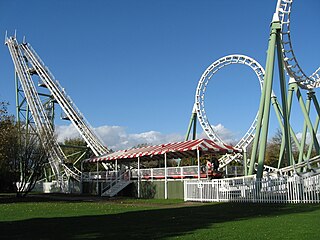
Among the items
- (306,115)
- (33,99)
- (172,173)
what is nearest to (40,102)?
(33,99)

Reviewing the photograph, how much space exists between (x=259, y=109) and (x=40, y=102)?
25060 mm

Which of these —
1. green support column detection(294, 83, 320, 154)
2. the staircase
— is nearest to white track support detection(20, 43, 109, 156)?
the staircase

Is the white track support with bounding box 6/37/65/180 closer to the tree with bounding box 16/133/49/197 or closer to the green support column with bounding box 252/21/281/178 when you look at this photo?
the tree with bounding box 16/133/49/197

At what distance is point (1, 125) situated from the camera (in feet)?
81.4

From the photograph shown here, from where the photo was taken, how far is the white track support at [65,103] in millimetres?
38312

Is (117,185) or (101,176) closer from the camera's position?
(117,185)

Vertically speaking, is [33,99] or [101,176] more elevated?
[33,99]

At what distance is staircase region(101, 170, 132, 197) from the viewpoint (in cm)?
2739

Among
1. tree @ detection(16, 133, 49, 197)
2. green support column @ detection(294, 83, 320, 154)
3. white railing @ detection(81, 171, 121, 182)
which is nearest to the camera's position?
tree @ detection(16, 133, 49, 197)

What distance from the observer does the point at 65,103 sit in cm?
3991

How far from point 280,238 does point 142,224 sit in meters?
3.96

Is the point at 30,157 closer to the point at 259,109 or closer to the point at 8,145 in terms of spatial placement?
the point at 8,145

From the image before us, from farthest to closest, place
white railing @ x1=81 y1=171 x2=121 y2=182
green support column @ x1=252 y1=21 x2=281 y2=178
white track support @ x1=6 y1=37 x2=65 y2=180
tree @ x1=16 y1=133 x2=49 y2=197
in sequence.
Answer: white track support @ x1=6 y1=37 x2=65 y2=180 < white railing @ x1=81 y1=171 x2=121 y2=182 < tree @ x1=16 y1=133 x2=49 y2=197 < green support column @ x1=252 y1=21 x2=281 y2=178

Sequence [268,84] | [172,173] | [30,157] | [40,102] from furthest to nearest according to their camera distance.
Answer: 1. [40,102]
2. [30,157]
3. [172,173]
4. [268,84]
